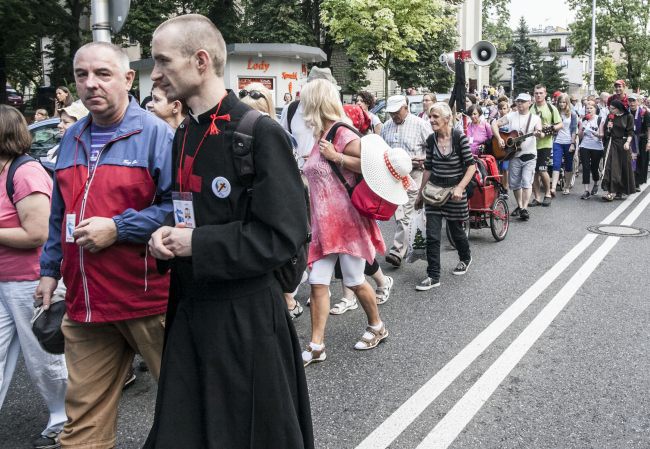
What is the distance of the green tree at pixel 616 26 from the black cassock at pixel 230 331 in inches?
2328

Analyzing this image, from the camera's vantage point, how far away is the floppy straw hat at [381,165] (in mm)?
4555

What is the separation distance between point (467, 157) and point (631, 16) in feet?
195

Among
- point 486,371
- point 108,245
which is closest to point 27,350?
point 108,245

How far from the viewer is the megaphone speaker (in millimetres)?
11047

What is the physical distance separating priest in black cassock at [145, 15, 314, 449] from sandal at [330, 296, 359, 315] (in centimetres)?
365

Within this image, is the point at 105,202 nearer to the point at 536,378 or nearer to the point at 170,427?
the point at 170,427

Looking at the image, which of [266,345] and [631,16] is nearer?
[266,345]

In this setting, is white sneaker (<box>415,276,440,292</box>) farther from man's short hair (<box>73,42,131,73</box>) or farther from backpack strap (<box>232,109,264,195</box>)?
backpack strap (<box>232,109,264,195</box>)

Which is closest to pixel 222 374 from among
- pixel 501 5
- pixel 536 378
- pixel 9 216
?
pixel 9 216

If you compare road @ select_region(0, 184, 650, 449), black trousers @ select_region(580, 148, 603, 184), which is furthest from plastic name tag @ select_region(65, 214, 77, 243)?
black trousers @ select_region(580, 148, 603, 184)

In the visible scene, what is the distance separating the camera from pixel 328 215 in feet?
15.6

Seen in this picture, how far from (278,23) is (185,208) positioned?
35073mm

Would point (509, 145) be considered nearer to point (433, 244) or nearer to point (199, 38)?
point (433, 244)

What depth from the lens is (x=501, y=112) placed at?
496 inches
